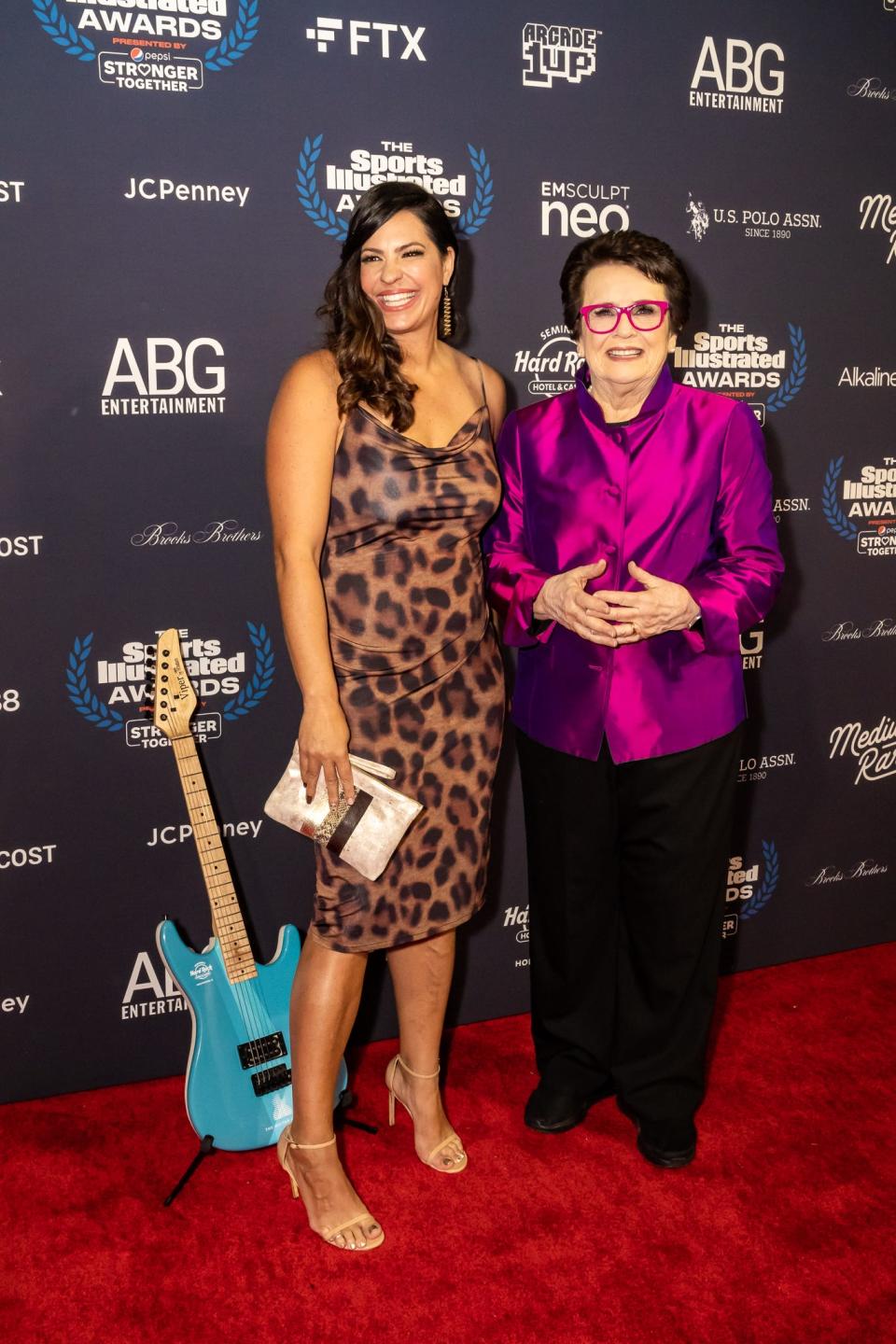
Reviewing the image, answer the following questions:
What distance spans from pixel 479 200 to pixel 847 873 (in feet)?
7.37

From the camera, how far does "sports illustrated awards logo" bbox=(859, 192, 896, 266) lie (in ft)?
10.1

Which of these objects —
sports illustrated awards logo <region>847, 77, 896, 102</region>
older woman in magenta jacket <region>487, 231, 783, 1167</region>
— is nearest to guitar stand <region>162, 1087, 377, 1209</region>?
older woman in magenta jacket <region>487, 231, 783, 1167</region>

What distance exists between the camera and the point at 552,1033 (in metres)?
2.57

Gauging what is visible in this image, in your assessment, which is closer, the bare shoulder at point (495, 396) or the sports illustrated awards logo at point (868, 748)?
the bare shoulder at point (495, 396)

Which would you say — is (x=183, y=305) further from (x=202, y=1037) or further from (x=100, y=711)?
(x=202, y=1037)

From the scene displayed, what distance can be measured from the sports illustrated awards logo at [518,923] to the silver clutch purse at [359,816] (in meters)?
1.03

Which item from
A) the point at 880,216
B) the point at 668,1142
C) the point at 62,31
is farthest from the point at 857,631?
the point at 62,31

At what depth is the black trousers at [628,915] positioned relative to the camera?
7.61ft

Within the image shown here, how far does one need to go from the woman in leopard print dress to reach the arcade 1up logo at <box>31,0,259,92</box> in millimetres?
657

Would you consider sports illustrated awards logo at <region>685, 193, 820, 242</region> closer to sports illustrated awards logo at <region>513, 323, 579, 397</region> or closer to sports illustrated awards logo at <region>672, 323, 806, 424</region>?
sports illustrated awards logo at <region>672, 323, 806, 424</region>

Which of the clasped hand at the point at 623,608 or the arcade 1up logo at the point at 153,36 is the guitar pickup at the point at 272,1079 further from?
the arcade 1up logo at the point at 153,36

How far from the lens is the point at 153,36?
2.34m

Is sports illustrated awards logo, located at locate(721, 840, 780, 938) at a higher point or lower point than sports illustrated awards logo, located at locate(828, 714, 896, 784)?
lower

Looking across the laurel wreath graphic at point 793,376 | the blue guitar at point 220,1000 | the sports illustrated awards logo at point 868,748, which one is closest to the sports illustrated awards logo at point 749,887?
the sports illustrated awards logo at point 868,748
